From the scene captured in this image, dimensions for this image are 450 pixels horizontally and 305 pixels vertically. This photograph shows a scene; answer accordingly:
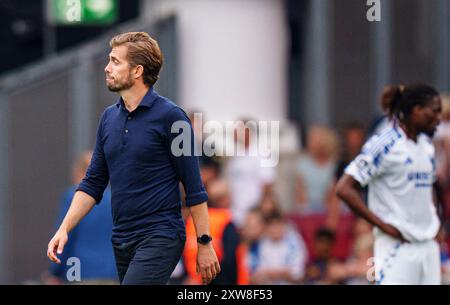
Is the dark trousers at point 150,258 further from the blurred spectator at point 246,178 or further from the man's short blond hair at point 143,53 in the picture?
the blurred spectator at point 246,178

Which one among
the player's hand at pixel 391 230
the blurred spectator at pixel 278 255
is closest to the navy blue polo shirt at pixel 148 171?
the player's hand at pixel 391 230

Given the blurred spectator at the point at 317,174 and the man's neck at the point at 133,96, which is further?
the blurred spectator at the point at 317,174

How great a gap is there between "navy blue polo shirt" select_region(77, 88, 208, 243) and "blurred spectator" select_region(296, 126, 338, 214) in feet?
22.5

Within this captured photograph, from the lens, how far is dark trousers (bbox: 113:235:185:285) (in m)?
7.00

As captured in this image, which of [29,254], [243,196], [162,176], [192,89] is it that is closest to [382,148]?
[162,176]

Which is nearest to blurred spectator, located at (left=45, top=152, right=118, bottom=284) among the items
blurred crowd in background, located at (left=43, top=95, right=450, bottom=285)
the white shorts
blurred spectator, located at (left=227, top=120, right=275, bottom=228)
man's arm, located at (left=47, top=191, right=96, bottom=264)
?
blurred crowd in background, located at (left=43, top=95, right=450, bottom=285)

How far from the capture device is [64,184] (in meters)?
14.6

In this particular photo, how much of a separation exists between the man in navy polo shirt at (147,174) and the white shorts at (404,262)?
181cm

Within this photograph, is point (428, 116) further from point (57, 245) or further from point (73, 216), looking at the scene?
point (57, 245)

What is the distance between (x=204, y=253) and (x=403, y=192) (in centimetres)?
193

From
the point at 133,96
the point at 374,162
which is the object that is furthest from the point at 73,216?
the point at 374,162

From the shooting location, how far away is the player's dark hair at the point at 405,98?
28.2ft

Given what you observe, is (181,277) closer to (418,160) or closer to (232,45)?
(418,160)

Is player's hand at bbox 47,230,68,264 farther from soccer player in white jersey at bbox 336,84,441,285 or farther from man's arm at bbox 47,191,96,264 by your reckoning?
soccer player in white jersey at bbox 336,84,441,285
